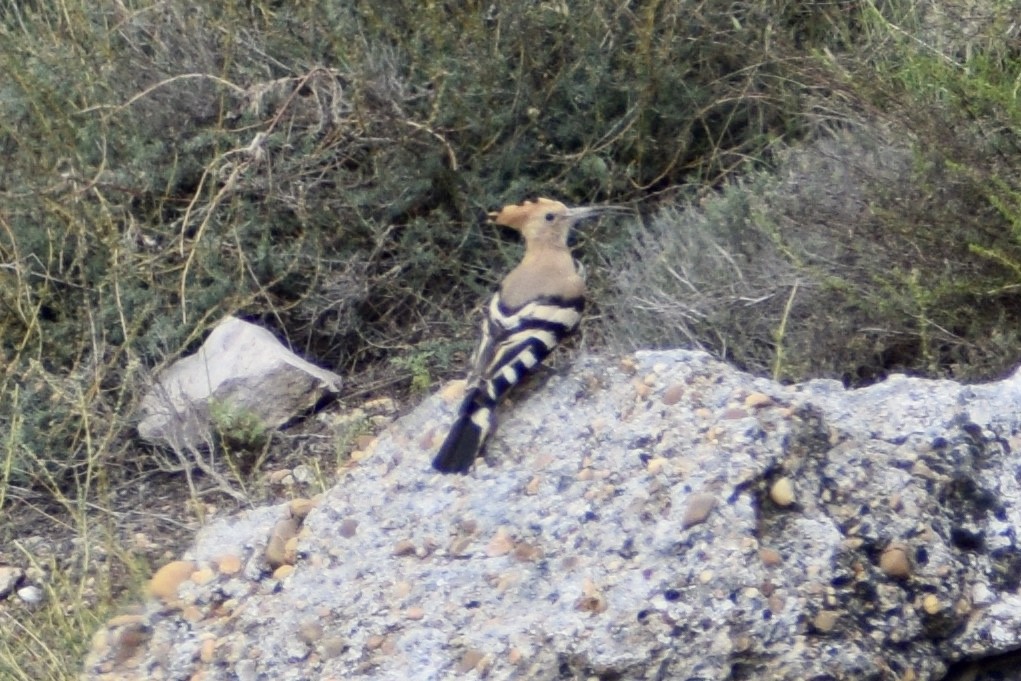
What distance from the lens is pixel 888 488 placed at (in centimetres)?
288

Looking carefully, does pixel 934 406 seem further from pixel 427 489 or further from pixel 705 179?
pixel 705 179

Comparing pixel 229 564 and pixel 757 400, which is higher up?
pixel 757 400

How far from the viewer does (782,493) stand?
2822 millimetres

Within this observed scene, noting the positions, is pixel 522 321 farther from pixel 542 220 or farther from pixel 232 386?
pixel 232 386

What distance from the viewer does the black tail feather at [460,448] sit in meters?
3.31

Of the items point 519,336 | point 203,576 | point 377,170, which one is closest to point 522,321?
point 519,336

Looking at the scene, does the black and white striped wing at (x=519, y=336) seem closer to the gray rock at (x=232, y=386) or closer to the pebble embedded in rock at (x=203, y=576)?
the pebble embedded in rock at (x=203, y=576)

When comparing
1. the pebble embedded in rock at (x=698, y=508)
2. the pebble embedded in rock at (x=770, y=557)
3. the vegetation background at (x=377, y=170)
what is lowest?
the vegetation background at (x=377, y=170)

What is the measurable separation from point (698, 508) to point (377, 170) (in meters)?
3.14

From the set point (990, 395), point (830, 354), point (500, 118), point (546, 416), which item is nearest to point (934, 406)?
point (990, 395)

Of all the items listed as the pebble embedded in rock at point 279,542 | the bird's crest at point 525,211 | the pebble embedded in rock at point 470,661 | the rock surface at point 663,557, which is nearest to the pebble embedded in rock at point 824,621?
the rock surface at point 663,557

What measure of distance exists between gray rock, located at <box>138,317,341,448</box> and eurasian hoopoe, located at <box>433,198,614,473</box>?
41.2 inches

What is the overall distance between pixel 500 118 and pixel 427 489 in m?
2.68

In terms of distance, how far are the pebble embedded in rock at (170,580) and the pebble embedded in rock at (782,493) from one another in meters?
1.40
